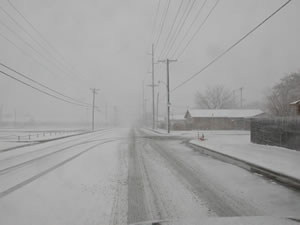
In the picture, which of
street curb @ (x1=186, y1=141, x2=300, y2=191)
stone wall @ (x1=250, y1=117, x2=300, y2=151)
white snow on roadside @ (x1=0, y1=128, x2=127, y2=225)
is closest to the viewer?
white snow on roadside @ (x1=0, y1=128, x2=127, y2=225)

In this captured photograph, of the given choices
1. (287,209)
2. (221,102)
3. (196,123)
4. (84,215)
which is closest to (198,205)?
(287,209)

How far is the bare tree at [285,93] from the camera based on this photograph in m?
35.2

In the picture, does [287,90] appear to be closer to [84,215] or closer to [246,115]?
[246,115]

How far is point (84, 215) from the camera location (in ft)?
12.1

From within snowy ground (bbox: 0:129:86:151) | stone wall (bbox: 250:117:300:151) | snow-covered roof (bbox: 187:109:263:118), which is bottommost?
snowy ground (bbox: 0:129:86:151)

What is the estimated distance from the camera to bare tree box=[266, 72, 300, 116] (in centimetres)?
3518

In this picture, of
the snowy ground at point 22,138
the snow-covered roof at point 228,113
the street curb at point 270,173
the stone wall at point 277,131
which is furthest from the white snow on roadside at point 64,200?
the snow-covered roof at point 228,113

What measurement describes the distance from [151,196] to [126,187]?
0.96 metres

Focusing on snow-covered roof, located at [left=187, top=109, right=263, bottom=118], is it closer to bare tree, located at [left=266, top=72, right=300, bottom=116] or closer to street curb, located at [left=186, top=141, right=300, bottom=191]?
bare tree, located at [left=266, top=72, right=300, bottom=116]

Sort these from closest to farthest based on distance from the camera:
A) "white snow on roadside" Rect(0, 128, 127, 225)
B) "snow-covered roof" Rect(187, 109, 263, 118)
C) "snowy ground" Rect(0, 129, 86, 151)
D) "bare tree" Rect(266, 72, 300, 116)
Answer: "white snow on roadside" Rect(0, 128, 127, 225), "snowy ground" Rect(0, 129, 86, 151), "bare tree" Rect(266, 72, 300, 116), "snow-covered roof" Rect(187, 109, 263, 118)

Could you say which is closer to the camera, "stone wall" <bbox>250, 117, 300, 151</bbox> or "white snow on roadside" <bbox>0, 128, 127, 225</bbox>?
"white snow on roadside" <bbox>0, 128, 127, 225</bbox>

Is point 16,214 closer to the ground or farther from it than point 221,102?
closer to the ground

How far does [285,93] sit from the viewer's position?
36.9 metres

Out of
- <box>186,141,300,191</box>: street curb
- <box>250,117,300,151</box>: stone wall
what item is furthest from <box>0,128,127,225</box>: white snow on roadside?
<box>250,117,300,151</box>: stone wall
